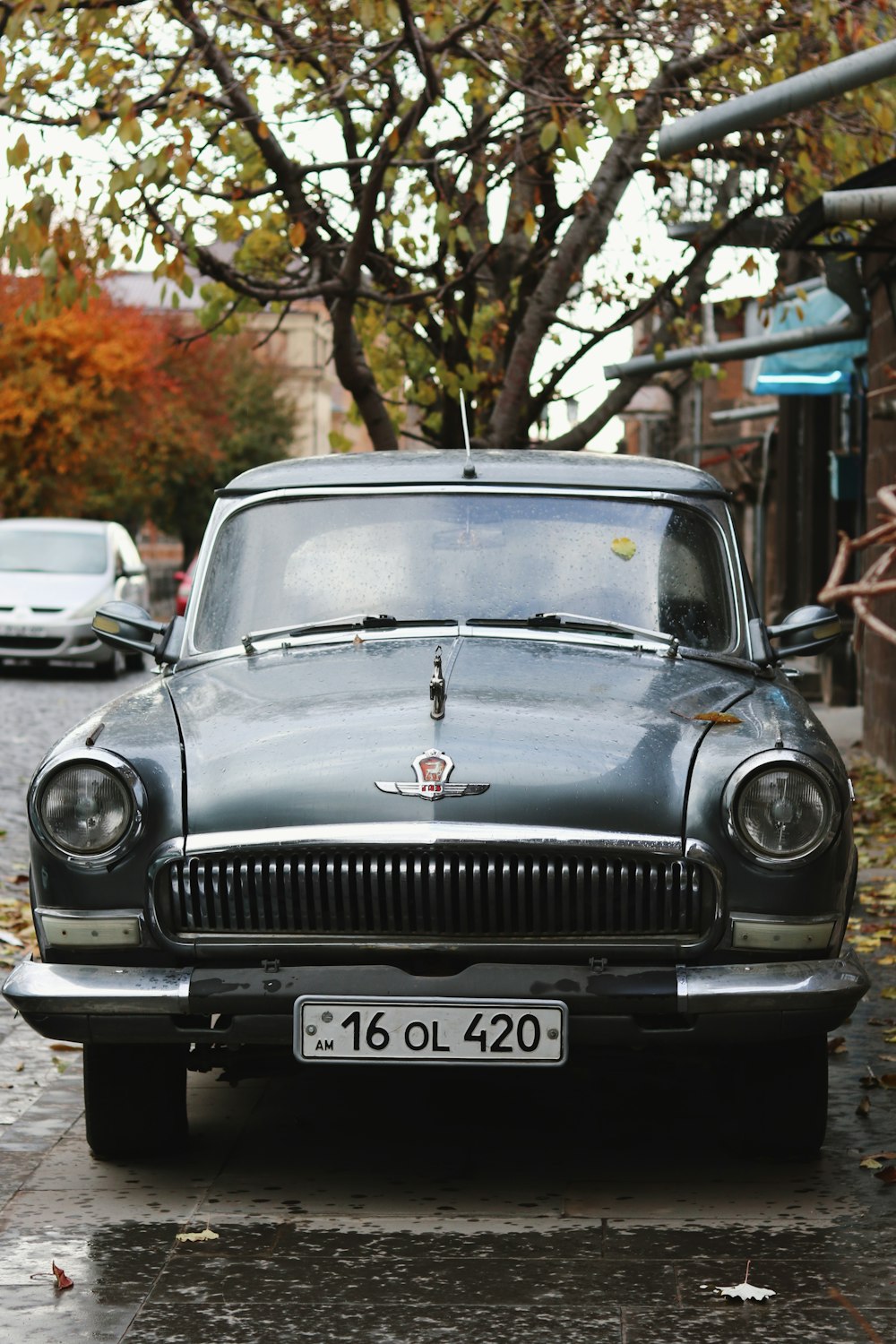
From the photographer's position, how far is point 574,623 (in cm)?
602

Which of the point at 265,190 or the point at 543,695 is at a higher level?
the point at 265,190

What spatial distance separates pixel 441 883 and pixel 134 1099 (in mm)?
1029

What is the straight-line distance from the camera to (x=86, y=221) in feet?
41.8

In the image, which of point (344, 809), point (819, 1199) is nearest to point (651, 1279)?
point (819, 1199)

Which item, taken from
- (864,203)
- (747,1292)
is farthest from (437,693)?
(864,203)

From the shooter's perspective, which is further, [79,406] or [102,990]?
[79,406]

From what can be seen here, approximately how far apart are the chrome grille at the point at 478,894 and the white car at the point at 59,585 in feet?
64.6

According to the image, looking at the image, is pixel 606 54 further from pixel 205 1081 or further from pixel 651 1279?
pixel 651 1279

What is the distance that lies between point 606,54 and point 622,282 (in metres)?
3.66

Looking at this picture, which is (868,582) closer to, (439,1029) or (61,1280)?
(439,1029)

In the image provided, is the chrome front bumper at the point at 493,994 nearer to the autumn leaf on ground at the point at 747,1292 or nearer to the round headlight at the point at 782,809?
the round headlight at the point at 782,809

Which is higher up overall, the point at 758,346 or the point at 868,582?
the point at 758,346

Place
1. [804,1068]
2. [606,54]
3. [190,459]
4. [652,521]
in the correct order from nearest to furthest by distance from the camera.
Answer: [804,1068] → [652,521] → [606,54] → [190,459]

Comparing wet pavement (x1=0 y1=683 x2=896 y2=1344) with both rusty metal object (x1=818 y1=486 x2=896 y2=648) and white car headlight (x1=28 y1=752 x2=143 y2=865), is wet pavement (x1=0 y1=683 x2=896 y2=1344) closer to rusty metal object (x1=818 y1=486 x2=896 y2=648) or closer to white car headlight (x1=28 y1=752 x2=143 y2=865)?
white car headlight (x1=28 y1=752 x2=143 y2=865)
